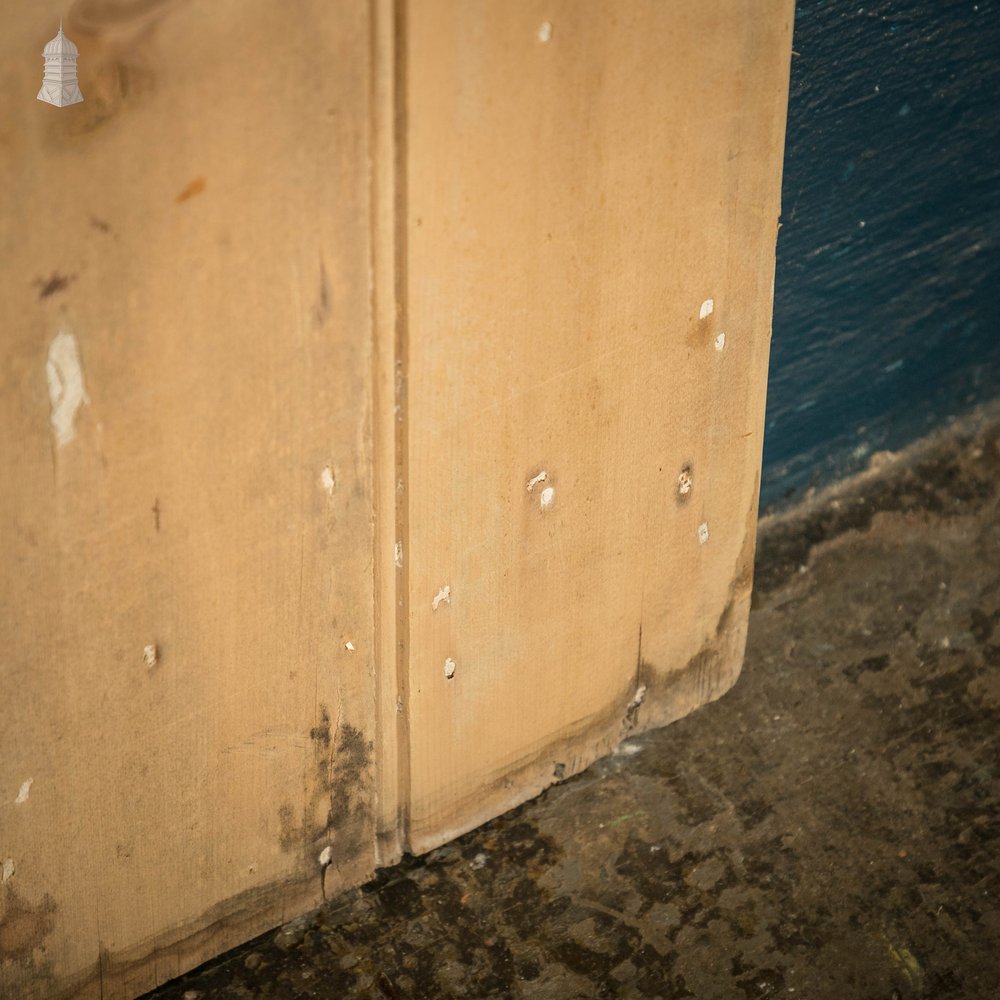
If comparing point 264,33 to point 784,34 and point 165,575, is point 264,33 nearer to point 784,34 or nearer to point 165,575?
point 165,575

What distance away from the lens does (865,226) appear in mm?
2645

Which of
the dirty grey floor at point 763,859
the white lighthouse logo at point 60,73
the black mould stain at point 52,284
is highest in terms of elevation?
the white lighthouse logo at point 60,73

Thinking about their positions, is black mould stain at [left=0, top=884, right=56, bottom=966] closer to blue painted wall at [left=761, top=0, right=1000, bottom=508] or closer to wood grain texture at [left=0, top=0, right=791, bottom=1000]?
wood grain texture at [left=0, top=0, right=791, bottom=1000]

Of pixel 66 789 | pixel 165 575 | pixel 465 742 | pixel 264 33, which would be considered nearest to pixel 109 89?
pixel 264 33

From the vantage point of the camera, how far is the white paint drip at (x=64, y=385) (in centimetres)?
146

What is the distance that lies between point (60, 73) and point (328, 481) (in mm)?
566

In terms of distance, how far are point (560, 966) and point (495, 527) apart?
0.58 m

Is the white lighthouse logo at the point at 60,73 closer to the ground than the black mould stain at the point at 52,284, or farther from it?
farther from it

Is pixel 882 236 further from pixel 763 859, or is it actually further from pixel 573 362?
pixel 763 859

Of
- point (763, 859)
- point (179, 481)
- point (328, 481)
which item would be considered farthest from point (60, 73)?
point (763, 859)

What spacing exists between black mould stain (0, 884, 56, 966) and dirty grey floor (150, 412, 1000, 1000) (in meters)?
0.23

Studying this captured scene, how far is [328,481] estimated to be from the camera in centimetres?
174

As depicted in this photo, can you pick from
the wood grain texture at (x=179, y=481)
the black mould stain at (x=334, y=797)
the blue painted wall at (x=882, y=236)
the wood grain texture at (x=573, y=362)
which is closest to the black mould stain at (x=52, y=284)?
the wood grain texture at (x=179, y=481)

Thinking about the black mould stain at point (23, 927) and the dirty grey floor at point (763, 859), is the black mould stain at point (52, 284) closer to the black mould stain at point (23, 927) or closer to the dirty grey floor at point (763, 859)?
the black mould stain at point (23, 927)
